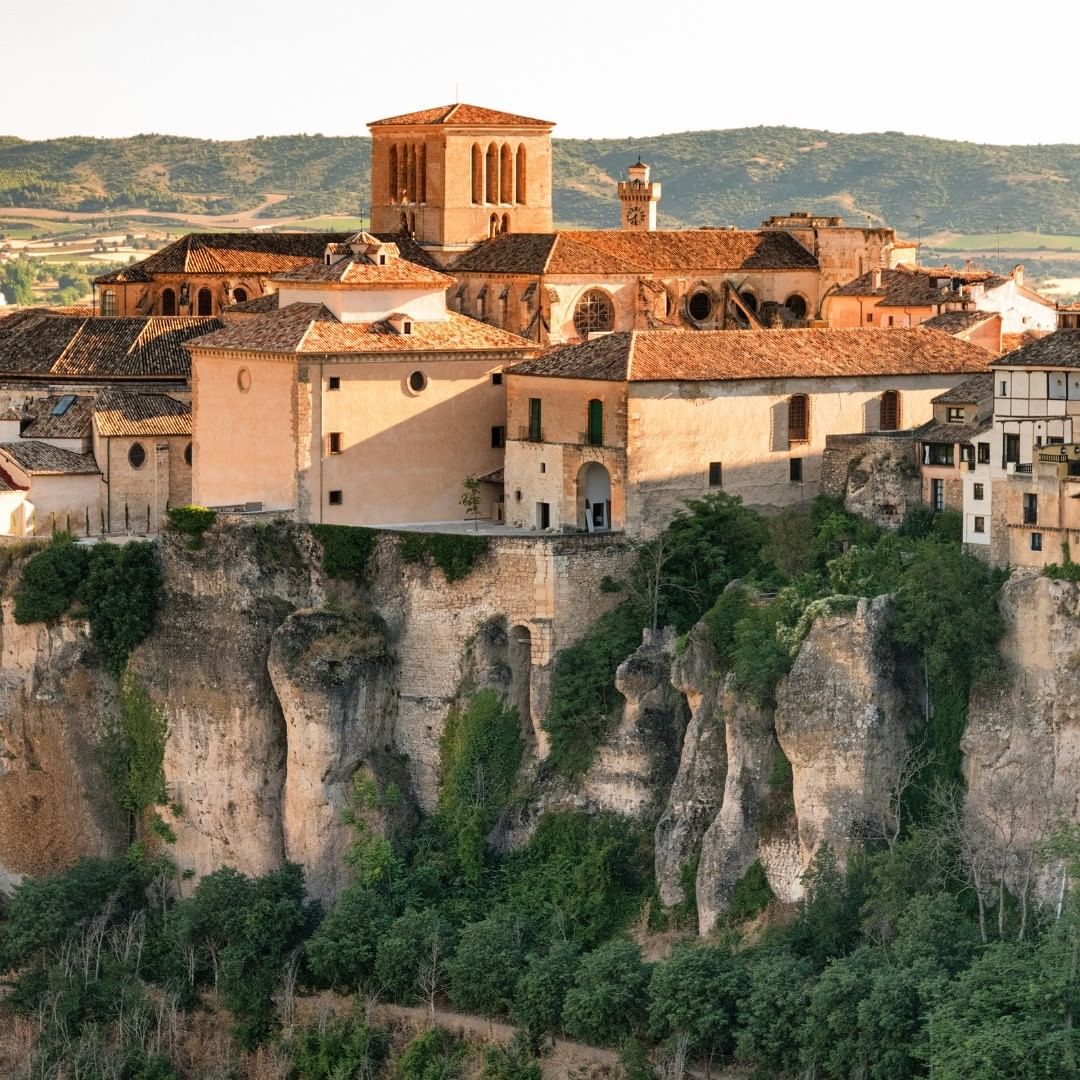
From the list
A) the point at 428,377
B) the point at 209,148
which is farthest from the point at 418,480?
the point at 209,148

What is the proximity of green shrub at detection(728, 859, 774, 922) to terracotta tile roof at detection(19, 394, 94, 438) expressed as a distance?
1823cm

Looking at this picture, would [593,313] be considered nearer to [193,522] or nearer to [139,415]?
[139,415]

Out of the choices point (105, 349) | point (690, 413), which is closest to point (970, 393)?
point (690, 413)

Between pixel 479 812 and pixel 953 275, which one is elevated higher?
pixel 953 275

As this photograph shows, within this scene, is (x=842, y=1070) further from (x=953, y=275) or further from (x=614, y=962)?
(x=953, y=275)

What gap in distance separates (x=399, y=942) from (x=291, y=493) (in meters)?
9.28

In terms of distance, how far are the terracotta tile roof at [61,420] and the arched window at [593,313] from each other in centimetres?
1025

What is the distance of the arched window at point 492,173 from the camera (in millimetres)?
71875

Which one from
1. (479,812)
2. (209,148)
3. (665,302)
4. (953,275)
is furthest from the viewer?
(209,148)

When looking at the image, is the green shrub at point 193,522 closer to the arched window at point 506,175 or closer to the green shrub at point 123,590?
the green shrub at point 123,590

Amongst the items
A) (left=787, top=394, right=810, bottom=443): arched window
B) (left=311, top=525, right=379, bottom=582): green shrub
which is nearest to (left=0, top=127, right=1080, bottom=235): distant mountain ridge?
(left=787, top=394, right=810, bottom=443): arched window

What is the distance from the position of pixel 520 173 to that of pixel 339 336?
11.9 metres

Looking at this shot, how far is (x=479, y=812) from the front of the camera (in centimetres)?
5909

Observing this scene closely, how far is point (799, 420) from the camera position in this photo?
2410 inches
